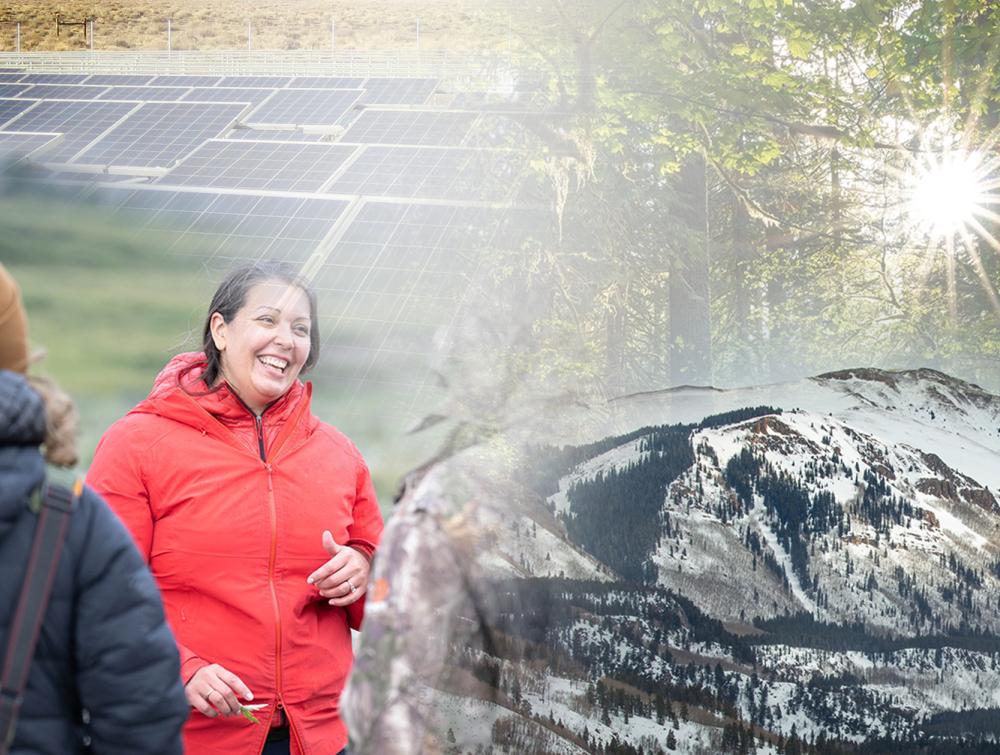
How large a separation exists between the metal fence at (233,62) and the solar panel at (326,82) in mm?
21

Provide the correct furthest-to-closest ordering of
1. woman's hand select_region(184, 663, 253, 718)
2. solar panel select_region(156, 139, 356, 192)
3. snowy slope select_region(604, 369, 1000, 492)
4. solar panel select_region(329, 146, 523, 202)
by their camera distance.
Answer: solar panel select_region(156, 139, 356, 192)
solar panel select_region(329, 146, 523, 202)
snowy slope select_region(604, 369, 1000, 492)
woman's hand select_region(184, 663, 253, 718)

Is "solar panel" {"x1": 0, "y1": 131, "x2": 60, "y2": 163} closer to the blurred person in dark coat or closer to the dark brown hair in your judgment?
the dark brown hair

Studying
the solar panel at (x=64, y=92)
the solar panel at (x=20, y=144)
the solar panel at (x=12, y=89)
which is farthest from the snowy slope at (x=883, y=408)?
the solar panel at (x=12, y=89)

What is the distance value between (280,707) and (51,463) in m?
0.93

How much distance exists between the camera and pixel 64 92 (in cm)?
429

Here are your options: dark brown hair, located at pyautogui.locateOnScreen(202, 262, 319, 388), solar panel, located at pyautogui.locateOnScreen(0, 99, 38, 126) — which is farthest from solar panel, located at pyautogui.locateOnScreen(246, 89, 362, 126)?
dark brown hair, located at pyautogui.locateOnScreen(202, 262, 319, 388)

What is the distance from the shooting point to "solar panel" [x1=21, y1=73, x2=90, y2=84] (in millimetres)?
4363

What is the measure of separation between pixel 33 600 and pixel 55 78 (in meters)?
3.36

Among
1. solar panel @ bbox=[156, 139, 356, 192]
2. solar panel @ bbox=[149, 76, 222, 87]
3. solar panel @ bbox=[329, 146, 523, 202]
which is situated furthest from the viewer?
solar panel @ bbox=[149, 76, 222, 87]

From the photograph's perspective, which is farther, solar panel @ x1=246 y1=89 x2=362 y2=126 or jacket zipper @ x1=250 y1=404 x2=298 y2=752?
solar panel @ x1=246 y1=89 x2=362 y2=126

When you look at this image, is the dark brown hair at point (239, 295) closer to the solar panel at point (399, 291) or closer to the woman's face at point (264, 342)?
the woman's face at point (264, 342)

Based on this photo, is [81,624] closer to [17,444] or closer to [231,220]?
[17,444]

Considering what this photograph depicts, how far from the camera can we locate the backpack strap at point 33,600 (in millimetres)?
1552

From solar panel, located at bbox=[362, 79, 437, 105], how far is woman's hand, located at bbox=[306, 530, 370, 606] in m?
2.03
